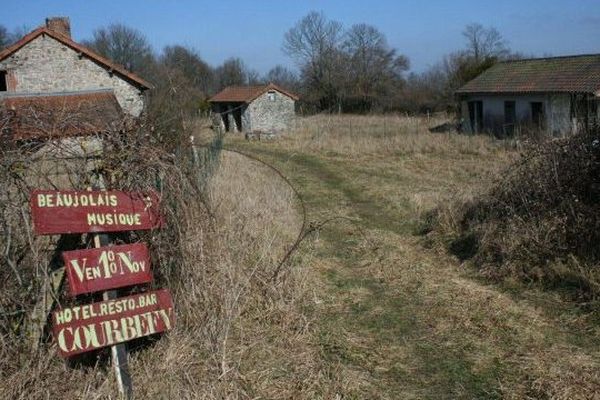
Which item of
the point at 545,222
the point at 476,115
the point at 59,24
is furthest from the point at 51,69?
the point at 545,222

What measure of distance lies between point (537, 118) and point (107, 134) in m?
25.1

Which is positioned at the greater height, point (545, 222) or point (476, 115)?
point (476, 115)

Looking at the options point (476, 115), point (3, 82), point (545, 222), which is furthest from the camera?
point (476, 115)

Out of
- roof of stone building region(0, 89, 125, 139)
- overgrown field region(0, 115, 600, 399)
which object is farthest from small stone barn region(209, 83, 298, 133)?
roof of stone building region(0, 89, 125, 139)

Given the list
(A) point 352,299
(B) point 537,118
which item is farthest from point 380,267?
(B) point 537,118

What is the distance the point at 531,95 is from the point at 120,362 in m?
26.1

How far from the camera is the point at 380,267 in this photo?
811 centimetres

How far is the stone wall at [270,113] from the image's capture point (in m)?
38.1

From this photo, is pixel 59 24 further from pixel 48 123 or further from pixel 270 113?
pixel 48 123

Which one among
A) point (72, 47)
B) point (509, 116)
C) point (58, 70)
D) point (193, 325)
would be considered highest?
point (72, 47)

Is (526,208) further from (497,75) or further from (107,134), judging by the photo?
(497,75)

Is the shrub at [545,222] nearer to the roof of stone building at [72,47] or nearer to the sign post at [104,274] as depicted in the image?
the sign post at [104,274]

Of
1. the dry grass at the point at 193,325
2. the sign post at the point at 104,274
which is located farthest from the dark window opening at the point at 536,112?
the sign post at the point at 104,274

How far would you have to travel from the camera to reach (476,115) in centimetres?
3095
